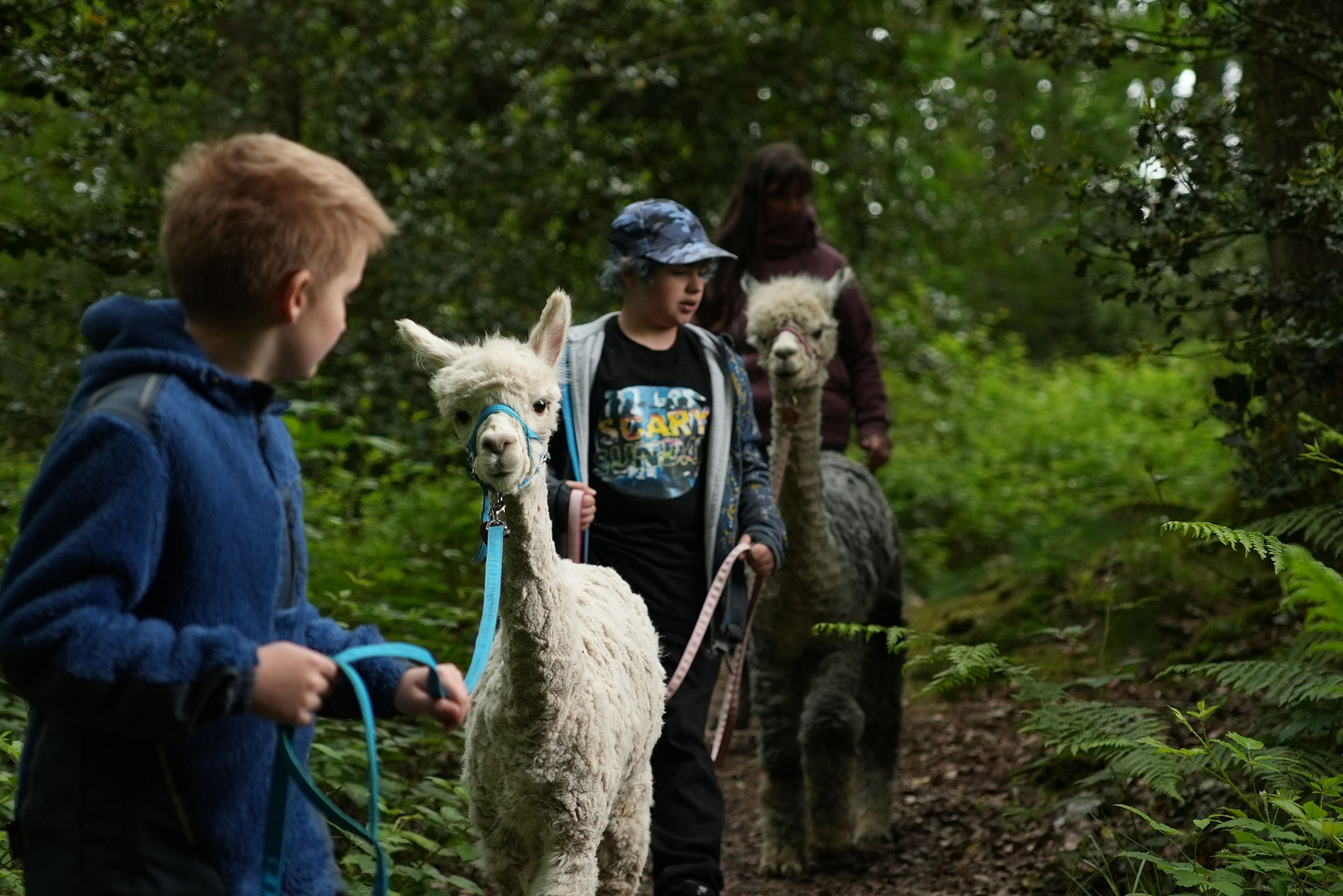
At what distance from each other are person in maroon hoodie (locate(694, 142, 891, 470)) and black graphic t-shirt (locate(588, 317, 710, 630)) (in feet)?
6.39

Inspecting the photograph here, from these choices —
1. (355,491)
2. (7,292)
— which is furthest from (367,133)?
(7,292)

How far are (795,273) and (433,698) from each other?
4519mm

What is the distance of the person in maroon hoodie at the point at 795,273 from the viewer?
6277mm

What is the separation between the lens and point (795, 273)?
632cm

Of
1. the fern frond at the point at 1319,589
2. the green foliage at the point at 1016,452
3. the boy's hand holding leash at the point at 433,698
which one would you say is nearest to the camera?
the boy's hand holding leash at the point at 433,698

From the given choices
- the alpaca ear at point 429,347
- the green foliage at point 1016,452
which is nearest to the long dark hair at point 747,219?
the green foliage at point 1016,452

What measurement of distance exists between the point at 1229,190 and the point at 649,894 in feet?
11.7

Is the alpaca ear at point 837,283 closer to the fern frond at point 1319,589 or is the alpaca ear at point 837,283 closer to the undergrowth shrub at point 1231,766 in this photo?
the undergrowth shrub at point 1231,766

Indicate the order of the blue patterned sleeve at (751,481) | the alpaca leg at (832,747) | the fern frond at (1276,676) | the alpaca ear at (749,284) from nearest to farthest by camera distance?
the fern frond at (1276,676), the blue patterned sleeve at (751,481), the alpaca leg at (832,747), the alpaca ear at (749,284)

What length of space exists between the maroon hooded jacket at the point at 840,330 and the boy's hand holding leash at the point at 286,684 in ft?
14.5

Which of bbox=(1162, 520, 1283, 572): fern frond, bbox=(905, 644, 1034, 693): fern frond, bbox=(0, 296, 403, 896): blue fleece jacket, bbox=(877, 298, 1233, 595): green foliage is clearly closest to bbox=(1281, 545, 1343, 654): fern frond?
bbox=(1162, 520, 1283, 572): fern frond

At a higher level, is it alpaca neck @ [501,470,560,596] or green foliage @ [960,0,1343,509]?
green foliage @ [960,0,1343,509]

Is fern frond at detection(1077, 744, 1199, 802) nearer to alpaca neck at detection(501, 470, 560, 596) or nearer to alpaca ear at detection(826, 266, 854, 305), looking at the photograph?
alpaca neck at detection(501, 470, 560, 596)

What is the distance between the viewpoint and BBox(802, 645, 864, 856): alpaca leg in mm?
5324
